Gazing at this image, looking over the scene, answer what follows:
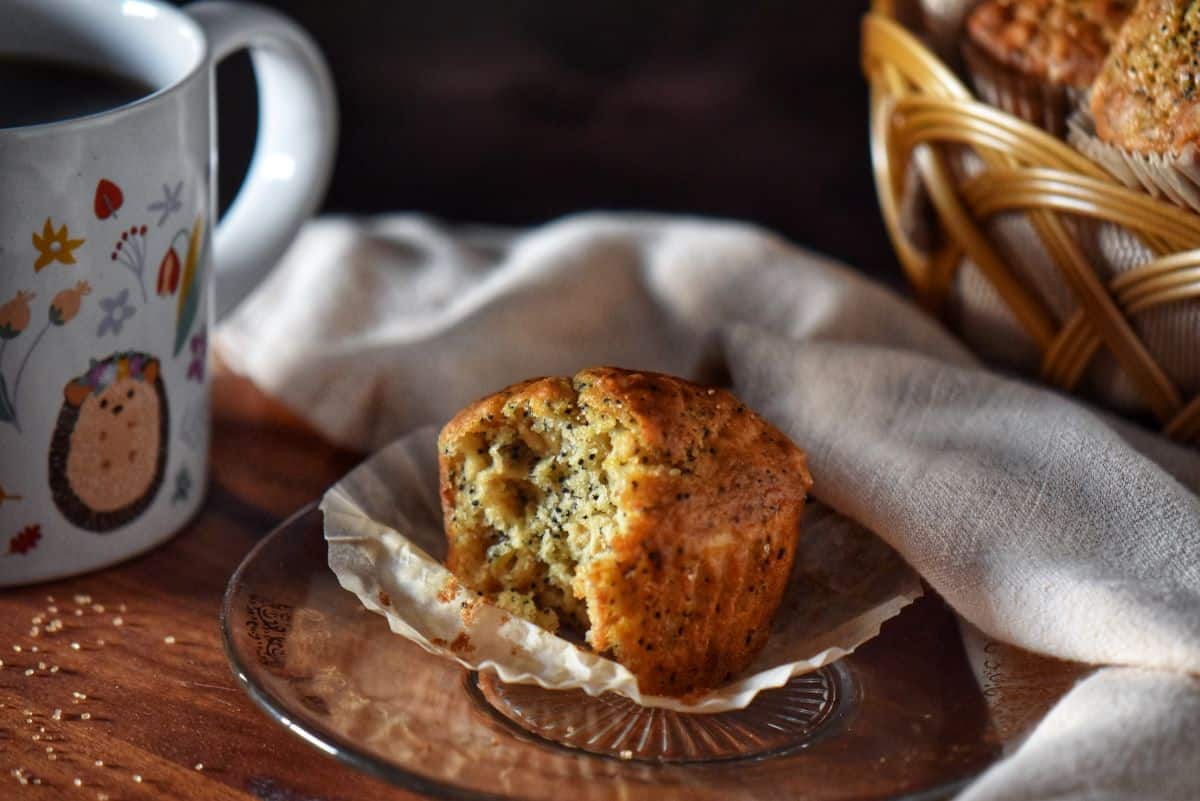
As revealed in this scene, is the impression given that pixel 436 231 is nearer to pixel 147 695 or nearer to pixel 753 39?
pixel 753 39

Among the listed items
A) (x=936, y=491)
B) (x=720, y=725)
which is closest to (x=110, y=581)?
(x=720, y=725)

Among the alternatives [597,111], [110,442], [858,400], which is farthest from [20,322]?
[597,111]

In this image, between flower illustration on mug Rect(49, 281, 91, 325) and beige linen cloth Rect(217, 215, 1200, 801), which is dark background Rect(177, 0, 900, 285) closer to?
beige linen cloth Rect(217, 215, 1200, 801)

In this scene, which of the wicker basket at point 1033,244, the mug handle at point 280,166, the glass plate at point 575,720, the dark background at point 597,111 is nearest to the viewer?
the glass plate at point 575,720

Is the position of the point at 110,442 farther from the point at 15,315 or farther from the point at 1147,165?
the point at 1147,165

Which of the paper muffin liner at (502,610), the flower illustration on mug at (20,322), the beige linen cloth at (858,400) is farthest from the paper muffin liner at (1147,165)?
the flower illustration on mug at (20,322)

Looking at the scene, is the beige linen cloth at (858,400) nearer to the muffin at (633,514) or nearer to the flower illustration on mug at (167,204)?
the muffin at (633,514)
